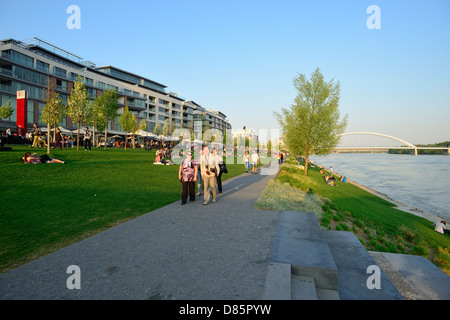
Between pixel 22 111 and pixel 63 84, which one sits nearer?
pixel 22 111

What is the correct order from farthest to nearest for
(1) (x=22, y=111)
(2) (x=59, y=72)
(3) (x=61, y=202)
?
1. (2) (x=59, y=72)
2. (1) (x=22, y=111)
3. (3) (x=61, y=202)

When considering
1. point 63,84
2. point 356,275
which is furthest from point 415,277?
point 63,84

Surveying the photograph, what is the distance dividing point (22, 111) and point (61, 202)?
41.5 meters

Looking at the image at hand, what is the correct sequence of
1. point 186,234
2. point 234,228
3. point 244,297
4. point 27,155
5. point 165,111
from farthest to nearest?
point 165,111 → point 27,155 → point 234,228 → point 186,234 → point 244,297

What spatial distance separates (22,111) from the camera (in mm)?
37625

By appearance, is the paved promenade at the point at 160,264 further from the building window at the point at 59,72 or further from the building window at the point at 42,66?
the building window at the point at 59,72

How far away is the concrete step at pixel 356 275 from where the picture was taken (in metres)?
3.28

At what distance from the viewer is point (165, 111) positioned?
260 ft

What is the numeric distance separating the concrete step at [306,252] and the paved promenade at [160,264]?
0.81 feet

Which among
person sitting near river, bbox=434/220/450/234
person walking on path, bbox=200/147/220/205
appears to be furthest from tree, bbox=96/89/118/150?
person sitting near river, bbox=434/220/450/234

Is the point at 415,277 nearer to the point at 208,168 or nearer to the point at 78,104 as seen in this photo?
the point at 208,168
